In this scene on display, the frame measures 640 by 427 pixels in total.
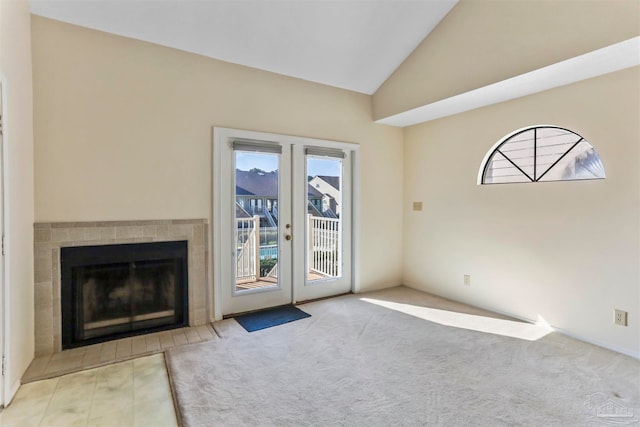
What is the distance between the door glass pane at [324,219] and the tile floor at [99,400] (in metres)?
2.15

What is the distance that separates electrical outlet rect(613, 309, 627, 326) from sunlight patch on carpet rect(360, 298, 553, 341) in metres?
0.56

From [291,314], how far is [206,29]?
3.04 meters

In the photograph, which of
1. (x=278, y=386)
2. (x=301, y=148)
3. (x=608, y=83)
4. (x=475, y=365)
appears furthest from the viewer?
(x=301, y=148)

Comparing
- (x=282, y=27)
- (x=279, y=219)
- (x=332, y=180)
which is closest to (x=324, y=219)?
(x=332, y=180)

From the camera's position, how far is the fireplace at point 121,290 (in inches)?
111

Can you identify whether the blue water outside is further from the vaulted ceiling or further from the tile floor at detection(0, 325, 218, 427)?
the vaulted ceiling

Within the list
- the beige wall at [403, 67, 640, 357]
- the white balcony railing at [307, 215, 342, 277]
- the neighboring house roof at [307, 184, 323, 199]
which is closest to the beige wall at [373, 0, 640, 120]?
the beige wall at [403, 67, 640, 357]

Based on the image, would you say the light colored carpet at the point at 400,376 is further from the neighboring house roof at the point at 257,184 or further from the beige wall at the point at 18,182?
the neighboring house roof at the point at 257,184

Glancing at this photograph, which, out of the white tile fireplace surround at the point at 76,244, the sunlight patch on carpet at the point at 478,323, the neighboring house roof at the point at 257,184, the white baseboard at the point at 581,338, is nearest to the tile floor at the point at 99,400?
the white tile fireplace surround at the point at 76,244

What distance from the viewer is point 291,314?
11.9 feet

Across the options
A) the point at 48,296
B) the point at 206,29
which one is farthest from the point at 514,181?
the point at 48,296

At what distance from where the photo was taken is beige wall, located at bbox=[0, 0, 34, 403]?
2.09 metres

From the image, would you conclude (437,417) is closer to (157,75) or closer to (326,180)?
(326,180)

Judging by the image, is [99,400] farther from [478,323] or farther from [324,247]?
[478,323]
